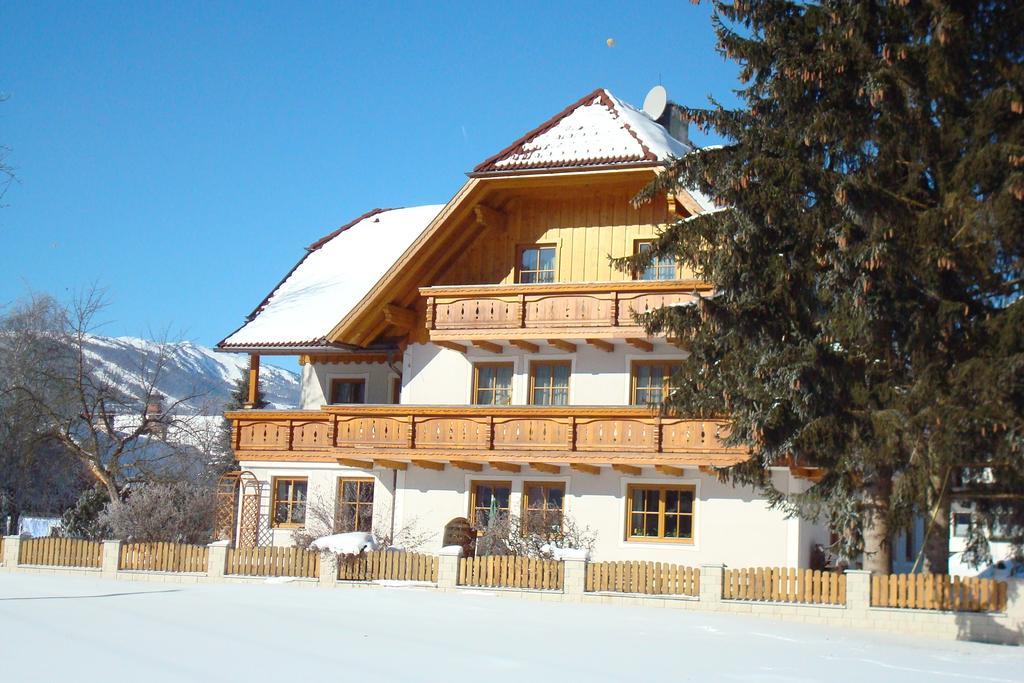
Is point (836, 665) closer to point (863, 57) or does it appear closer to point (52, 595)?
point (863, 57)

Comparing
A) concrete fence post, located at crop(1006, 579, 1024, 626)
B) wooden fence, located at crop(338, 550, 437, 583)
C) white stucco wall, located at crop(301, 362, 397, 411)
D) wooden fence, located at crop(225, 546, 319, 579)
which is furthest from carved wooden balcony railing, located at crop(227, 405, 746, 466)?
concrete fence post, located at crop(1006, 579, 1024, 626)

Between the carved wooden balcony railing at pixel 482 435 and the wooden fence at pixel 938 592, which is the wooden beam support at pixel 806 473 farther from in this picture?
the wooden fence at pixel 938 592

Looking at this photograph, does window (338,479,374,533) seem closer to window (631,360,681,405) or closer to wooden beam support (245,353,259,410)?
wooden beam support (245,353,259,410)

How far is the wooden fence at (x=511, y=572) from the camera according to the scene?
2284cm

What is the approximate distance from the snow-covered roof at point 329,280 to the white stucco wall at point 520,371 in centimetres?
233

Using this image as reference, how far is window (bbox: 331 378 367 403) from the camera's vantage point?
32969mm

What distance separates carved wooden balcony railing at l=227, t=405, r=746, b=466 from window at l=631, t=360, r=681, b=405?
2.20 metres

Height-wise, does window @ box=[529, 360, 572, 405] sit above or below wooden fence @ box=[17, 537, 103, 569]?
above

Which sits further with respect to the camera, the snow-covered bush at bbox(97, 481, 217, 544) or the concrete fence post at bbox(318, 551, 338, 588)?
the snow-covered bush at bbox(97, 481, 217, 544)

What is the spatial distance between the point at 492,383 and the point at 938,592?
41.9 ft

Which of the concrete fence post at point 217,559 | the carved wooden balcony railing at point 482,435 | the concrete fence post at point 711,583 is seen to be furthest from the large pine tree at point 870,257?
the concrete fence post at point 217,559

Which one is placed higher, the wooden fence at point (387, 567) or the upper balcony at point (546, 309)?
the upper balcony at point (546, 309)

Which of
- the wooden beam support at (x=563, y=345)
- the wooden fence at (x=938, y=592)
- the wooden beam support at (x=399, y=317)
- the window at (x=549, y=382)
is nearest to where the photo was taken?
the wooden fence at (x=938, y=592)

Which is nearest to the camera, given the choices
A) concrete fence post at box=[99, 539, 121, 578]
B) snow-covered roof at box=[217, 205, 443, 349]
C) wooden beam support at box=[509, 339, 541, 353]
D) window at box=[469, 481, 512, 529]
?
concrete fence post at box=[99, 539, 121, 578]
